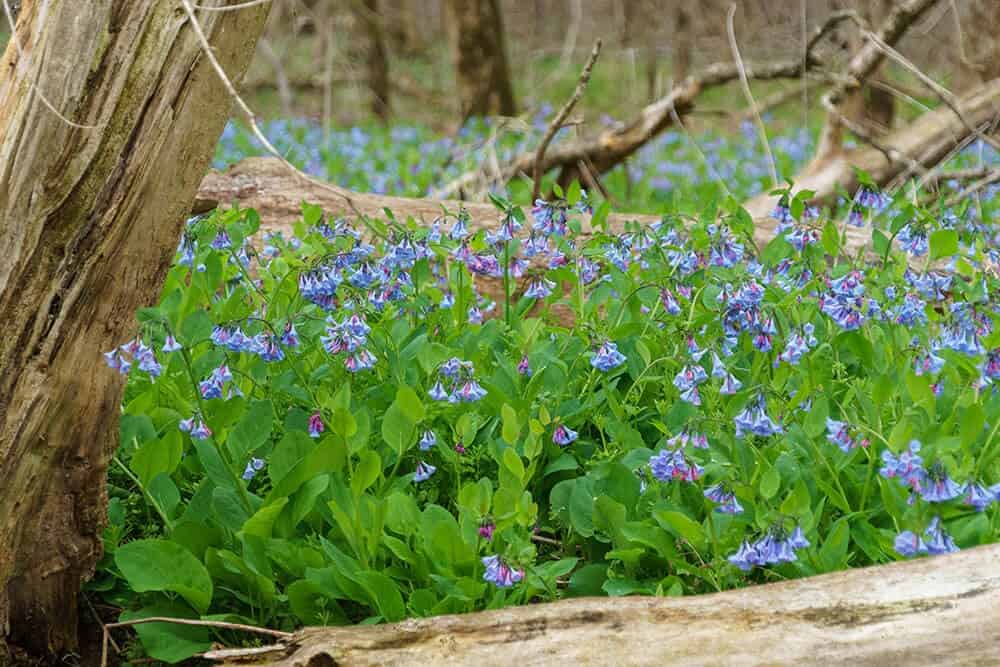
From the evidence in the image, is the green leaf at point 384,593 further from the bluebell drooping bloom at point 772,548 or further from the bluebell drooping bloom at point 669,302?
the bluebell drooping bloom at point 669,302

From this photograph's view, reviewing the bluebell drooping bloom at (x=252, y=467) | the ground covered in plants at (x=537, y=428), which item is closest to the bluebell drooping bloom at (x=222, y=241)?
the ground covered in plants at (x=537, y=428)

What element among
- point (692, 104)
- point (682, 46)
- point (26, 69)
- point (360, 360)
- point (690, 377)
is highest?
point (682, 46)

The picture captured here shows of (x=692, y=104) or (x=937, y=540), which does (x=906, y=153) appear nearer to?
(x=692, y=104)

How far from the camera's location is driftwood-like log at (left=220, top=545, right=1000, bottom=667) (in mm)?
1805

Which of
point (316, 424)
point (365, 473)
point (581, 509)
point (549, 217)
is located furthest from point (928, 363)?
point (316, 424)

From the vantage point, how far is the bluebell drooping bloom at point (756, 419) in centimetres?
216

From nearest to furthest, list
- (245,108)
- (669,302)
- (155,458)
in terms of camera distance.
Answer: (245,108)
(155,458)
(669,302)

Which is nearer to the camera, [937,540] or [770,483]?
[937,540]

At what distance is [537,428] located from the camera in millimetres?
2352

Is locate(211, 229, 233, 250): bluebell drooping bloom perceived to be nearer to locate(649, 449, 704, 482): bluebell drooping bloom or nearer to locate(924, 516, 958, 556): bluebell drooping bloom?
locate(649, 449, 704, 482): bluebell drooping bloom

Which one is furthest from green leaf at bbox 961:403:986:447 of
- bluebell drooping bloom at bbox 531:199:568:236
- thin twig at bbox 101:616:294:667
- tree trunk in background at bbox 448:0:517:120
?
tree trunk in background at bbox 448:0:517:120

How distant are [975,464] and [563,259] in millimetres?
1118

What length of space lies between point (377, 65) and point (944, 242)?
9.84 meters

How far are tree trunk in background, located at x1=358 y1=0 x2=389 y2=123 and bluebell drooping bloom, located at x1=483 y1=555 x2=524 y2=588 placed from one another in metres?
9.55
